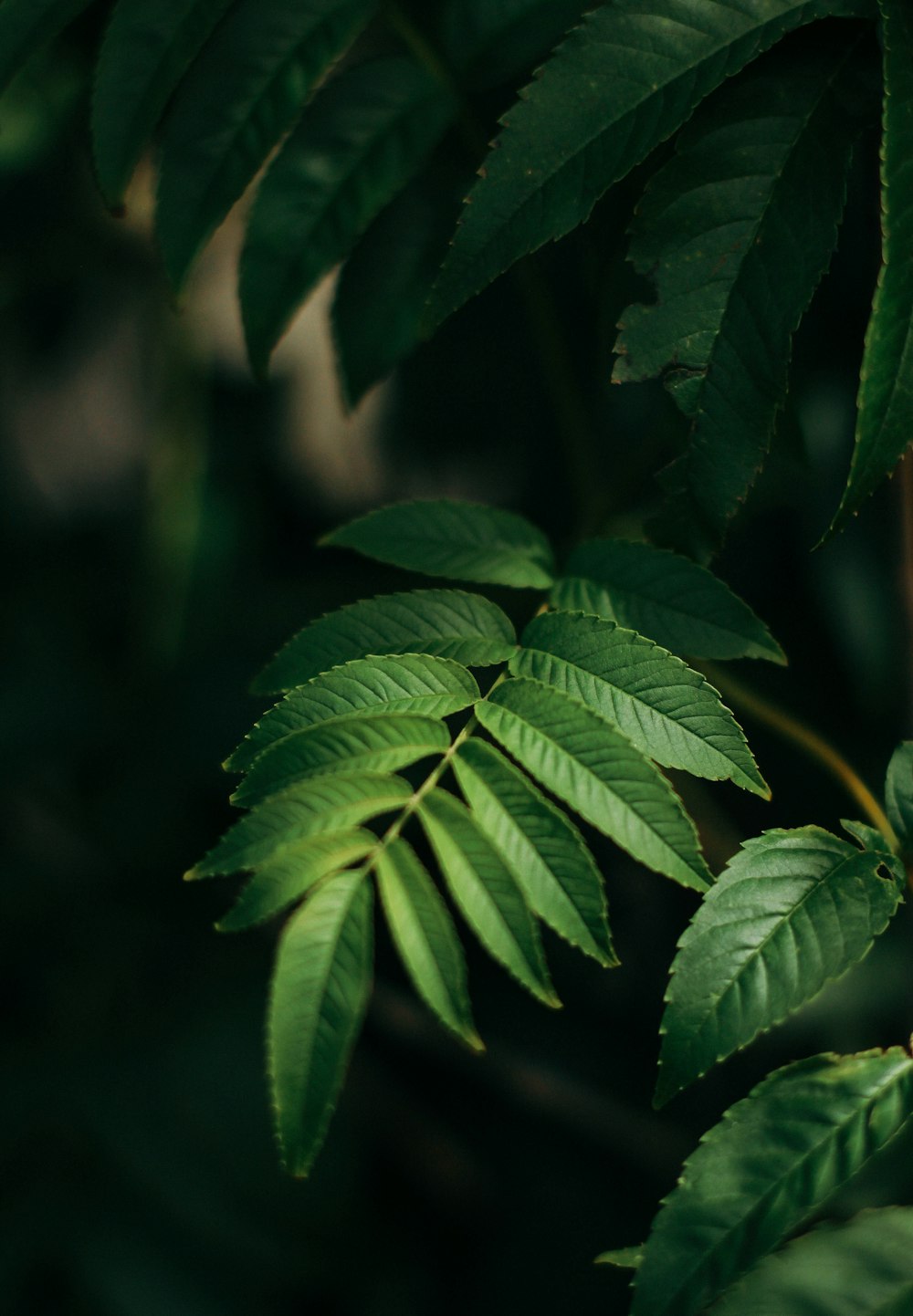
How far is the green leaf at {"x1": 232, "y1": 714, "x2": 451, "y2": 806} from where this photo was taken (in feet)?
1.96

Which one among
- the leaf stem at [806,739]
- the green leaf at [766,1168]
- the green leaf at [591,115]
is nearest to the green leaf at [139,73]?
the green leaf at [591,115]

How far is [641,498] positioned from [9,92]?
854 millimetres

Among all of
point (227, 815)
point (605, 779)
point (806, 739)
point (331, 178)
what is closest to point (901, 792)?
point (806, 739)

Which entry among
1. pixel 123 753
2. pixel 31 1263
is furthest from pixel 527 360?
pixel 31 1263

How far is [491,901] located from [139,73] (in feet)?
2.11

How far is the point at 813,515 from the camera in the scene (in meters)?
1.37

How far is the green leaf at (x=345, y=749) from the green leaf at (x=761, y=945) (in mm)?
185

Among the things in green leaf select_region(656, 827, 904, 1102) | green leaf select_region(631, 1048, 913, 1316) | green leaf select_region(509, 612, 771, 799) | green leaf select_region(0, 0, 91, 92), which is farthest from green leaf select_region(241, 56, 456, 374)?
green leaf select_region(631, 1048, 913, 1316)

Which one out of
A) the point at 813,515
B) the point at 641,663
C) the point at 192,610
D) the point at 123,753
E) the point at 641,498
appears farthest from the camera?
the point at 192,610

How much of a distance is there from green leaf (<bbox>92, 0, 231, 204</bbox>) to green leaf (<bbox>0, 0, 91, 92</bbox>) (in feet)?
0.12

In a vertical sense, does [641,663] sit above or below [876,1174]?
above

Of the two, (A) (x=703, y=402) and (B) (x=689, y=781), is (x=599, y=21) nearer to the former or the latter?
(A) (x=703, y=402)

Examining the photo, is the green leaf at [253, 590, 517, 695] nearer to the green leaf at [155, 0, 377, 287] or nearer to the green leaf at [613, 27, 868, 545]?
the green leaf at [613, 27, 868, 545]

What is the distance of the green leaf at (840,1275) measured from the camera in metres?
0.60
